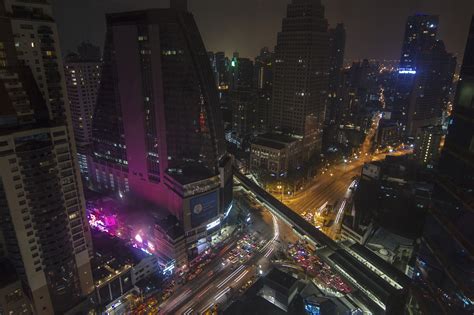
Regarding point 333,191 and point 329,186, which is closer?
point 333,191

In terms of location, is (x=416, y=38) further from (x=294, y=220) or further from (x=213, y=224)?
(x=213, y=224)

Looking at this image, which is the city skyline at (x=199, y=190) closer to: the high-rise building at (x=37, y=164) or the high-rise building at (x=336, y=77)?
the high-rise building at (x=37, y=164)

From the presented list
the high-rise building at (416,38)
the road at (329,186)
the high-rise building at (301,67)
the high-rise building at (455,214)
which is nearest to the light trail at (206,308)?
the high-rise building at (455,214)

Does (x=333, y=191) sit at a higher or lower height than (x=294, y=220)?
lower

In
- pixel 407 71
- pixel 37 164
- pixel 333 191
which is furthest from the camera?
pixel 407 71

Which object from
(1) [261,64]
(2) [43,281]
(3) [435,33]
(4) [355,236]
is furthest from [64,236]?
(3) [435,33]

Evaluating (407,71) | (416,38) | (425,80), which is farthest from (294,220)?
(416,38)

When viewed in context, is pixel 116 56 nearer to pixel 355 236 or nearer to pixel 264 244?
pixel 264 244
